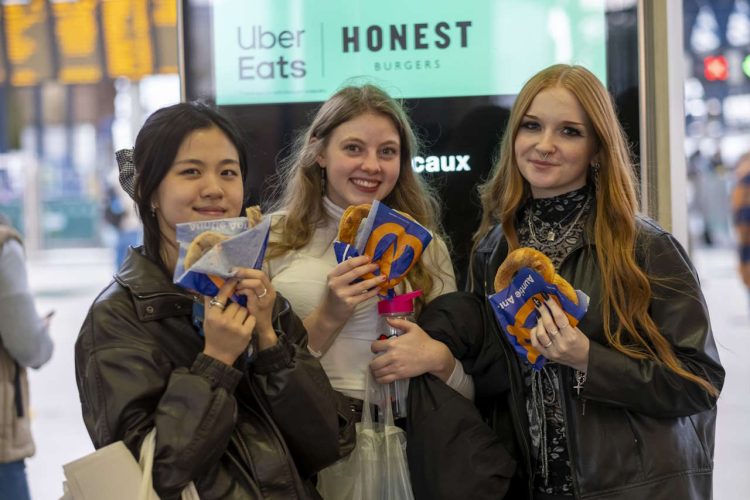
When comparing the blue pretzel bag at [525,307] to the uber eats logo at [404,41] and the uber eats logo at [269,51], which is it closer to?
the uber eats logo at [404,41]

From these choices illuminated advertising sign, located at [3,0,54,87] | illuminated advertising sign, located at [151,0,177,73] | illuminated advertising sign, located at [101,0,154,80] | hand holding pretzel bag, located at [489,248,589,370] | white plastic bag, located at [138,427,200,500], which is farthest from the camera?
illuminated advertising sign, located at [101,0,154,80]

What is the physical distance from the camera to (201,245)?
68.9 inches

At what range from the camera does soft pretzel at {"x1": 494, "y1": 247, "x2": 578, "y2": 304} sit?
6.36ft

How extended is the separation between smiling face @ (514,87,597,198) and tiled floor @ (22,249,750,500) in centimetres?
57

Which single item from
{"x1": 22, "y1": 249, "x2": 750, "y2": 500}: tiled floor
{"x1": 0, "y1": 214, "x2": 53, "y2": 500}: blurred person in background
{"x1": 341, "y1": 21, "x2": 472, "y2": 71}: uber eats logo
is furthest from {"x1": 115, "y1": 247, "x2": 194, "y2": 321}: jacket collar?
{"x1": 0, "y1": 214, "x2": 53, "y2": 500}: blurred person in background

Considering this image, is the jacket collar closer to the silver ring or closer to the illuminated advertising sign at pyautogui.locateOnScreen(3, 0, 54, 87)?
the silver ring

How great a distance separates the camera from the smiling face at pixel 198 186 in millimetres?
1927

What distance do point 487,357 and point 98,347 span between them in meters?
0.96

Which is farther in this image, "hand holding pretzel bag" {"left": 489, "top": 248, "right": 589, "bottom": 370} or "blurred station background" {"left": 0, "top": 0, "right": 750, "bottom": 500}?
"blurred station background" {"left": 0, "top": 0, "right": 750, "bottom": 500}

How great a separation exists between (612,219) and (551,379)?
40cm

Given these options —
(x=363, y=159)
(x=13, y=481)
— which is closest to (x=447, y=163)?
(x=363, y=159)

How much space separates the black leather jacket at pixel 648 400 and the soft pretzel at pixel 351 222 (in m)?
0.51

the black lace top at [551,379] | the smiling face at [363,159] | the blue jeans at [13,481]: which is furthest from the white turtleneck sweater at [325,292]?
the blue jeans at [13,481]

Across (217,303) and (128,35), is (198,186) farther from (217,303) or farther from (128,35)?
(128,35)
